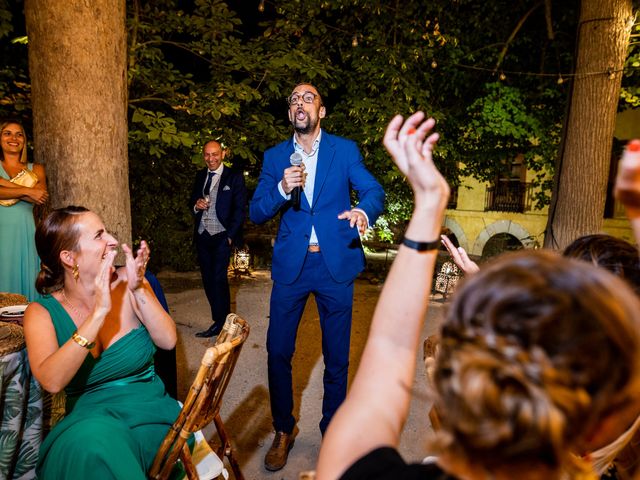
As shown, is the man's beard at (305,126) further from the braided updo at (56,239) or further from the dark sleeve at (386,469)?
the dark sleeve at (386,469)

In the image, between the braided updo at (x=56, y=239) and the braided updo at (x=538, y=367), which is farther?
the braided updo at (x=56, y=239)

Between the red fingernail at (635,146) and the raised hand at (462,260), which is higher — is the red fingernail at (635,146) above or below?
above

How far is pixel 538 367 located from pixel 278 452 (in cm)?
258

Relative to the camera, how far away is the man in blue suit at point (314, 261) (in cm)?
288

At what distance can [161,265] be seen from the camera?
919 cm

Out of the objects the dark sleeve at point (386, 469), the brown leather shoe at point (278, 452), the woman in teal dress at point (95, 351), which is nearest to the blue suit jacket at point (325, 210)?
the woman in teal dress at point (95, 351)

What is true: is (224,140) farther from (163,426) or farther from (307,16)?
(163,426)

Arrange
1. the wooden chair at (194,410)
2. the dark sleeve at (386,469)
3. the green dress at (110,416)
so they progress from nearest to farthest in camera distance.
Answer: the dark sleeve at (386,469), the green dress at (110,416), the wooden chair at (194,410)

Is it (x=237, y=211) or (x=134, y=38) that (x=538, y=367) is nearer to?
(x=237, y=211)

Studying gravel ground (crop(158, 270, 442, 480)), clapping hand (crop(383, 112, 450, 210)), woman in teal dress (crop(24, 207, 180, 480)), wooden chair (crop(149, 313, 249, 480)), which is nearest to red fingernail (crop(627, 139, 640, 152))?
clapping hand (crop(383, 112, 450, 210))

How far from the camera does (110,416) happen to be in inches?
69.9

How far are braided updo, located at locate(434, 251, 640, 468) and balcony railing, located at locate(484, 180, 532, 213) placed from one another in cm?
1927

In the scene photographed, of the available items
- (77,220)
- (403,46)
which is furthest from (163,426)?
(403,46)

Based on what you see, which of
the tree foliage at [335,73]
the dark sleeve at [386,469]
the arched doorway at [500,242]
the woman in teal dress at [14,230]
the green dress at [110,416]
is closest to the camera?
the dark sleeve at [386,469]
